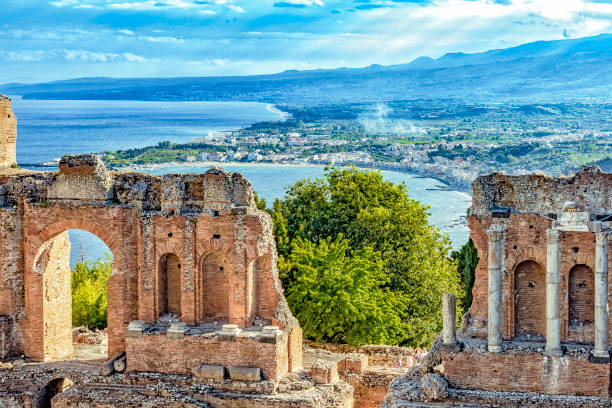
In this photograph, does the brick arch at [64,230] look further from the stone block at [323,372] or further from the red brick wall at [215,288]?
the stone block at [323,372]

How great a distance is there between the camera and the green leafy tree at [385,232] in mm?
36625

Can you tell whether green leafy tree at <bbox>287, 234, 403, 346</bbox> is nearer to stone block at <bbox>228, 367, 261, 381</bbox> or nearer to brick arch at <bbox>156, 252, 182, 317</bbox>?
brick arch at <bbox>156, 252, 182, 317</bbox>

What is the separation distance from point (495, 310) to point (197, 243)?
910cm

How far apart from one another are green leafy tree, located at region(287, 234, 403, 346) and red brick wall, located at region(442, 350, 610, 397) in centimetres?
875

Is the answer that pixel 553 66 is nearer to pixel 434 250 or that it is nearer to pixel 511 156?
pixel 511 156

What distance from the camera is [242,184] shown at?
27016 millimetres

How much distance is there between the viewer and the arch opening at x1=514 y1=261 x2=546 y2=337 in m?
24.9

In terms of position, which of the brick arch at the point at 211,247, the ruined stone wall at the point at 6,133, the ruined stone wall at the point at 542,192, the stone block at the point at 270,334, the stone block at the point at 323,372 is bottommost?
the stone block at the point at 323,372

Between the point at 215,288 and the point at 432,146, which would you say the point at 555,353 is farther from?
the point at 432,146

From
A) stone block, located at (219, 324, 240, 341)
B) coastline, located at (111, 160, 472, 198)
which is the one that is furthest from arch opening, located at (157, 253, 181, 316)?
coastline, located at (111, 160, 472, 198)

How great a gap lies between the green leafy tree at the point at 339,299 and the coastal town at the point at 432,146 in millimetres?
20570

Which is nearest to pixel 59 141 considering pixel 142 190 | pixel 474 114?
pixel 474 114

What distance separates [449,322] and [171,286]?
8.91 meters

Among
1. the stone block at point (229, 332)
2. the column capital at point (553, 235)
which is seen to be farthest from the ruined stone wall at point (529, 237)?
the stone block at point (229, 332)
